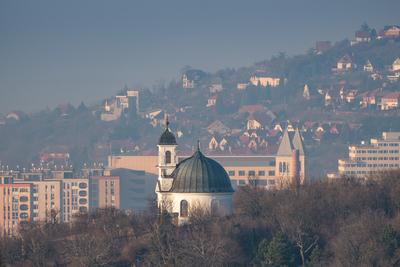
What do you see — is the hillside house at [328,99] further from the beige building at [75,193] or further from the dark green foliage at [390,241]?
the dark green foliage at [390,241]

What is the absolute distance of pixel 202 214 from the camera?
5609 centimetres

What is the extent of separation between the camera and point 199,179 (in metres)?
57.9

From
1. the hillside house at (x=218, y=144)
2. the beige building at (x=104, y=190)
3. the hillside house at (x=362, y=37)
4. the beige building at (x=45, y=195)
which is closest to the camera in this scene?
the beige building at (x=45, y=195)

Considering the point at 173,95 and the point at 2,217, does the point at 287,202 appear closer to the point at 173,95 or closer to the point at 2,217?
the point at 2,217

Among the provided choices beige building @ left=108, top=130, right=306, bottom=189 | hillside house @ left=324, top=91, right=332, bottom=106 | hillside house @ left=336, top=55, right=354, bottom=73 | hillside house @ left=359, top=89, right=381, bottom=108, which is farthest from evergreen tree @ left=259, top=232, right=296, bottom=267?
hillside house @ left=336, top=55, right=354, bottom=73

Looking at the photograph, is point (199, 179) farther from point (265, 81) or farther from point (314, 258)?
point (265, 81)

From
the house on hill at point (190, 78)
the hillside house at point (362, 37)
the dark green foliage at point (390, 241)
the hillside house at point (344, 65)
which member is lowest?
the dark green foliage at point (390, 241)

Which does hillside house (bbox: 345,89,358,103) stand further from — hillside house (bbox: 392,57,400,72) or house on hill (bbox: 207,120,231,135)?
hillside house (bbox: 392,57,400,72)

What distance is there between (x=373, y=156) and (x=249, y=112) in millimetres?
43764

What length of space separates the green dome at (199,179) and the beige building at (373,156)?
196ft

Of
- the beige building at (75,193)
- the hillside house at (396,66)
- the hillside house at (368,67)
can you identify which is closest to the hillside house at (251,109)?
the hillside house at (368,67)

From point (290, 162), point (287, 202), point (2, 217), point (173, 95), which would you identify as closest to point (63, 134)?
point (173, 95)

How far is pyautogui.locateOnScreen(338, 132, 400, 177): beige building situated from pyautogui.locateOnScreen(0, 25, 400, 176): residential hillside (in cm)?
344

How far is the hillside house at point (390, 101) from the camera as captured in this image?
15425cm
